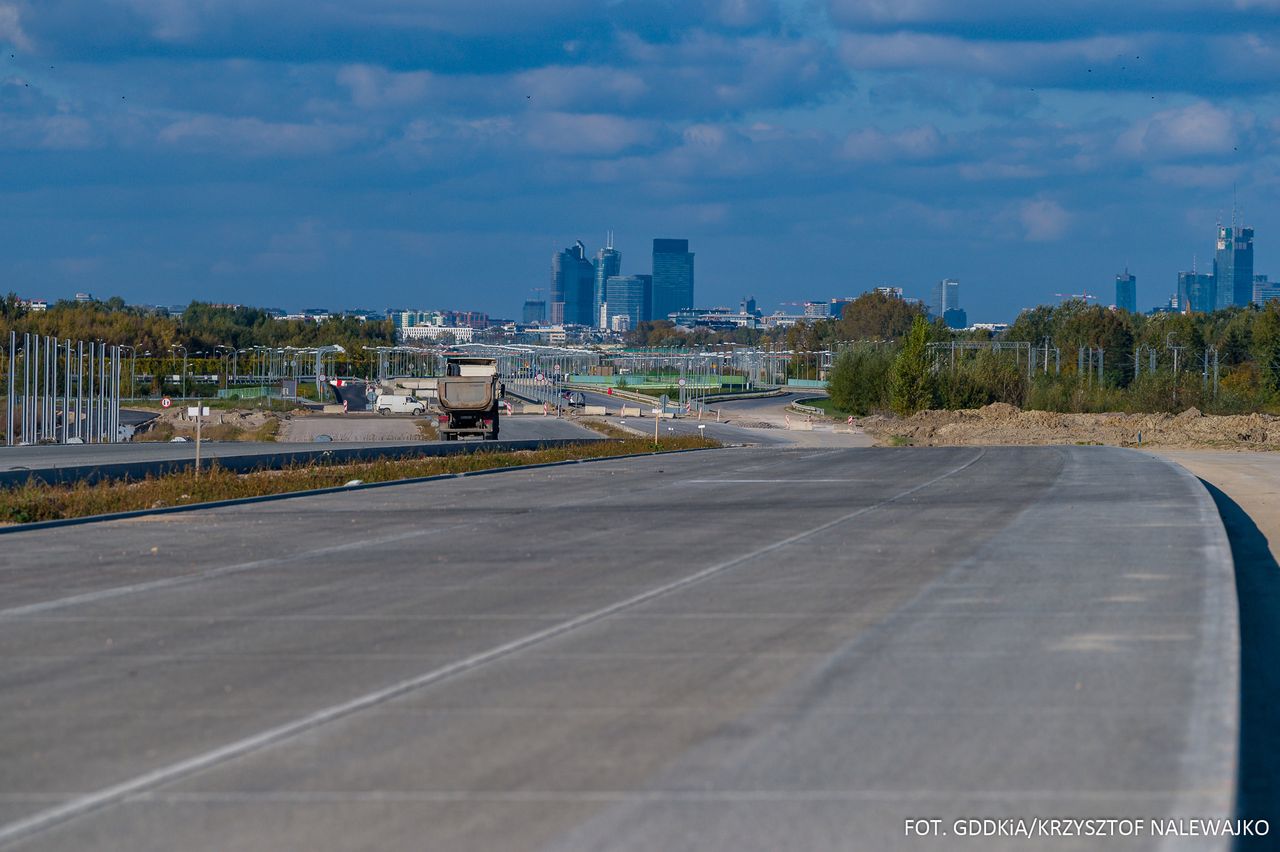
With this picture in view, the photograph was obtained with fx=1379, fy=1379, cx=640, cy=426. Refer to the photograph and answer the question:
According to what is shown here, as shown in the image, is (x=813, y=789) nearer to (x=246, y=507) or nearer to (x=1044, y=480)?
(x=246, y=507)

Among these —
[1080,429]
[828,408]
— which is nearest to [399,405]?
[828,408]

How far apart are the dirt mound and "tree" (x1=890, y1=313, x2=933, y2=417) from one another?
6.04 metres

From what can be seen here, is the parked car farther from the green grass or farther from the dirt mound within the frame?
the dirt mound

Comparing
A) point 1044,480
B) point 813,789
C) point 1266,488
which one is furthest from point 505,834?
point 1266,488

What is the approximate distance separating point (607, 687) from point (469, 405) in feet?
166

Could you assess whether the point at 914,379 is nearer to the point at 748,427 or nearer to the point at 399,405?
the point at 748,427

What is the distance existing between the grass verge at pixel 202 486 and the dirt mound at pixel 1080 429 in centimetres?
3759

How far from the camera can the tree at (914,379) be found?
317 feet

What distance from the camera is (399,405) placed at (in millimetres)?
104500

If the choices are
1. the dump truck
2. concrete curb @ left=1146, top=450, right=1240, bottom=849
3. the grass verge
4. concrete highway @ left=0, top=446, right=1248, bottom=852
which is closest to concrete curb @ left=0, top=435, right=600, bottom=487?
the grass verge

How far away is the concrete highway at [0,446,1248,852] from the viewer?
21.7 feet

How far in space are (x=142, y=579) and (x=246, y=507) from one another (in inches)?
381

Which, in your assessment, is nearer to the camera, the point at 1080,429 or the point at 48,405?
the point at 48,405

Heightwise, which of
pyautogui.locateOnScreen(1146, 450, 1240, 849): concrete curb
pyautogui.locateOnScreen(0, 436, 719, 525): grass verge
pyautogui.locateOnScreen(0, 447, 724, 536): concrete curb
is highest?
pyautogui.locateOnScreen(1146, 450, 1240, 849): concrete curb
